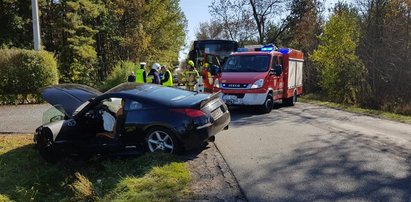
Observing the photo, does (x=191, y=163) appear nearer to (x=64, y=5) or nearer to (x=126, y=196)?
(x=126, y=196)

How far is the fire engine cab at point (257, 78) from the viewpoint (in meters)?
12.7

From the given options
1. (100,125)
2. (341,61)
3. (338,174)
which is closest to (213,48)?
(341,61)

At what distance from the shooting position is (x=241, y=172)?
6281 mm

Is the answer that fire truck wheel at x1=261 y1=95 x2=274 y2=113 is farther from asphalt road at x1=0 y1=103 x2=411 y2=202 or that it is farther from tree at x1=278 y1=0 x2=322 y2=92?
tree at x1=278 y1=0 x2=322 y2=92

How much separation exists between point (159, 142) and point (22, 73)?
12277 millimetres

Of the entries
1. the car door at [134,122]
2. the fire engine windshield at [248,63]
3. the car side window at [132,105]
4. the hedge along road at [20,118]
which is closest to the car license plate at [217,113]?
the car door at [134,122]

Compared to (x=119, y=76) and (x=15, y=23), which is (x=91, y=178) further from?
(x=15, y=23)

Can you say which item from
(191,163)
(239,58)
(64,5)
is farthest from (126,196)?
(64,5)

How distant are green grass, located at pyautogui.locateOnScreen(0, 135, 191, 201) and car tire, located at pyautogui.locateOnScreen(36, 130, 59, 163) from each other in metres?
0.15

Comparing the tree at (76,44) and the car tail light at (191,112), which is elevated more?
the tree at (76,44)

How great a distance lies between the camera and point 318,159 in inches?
276

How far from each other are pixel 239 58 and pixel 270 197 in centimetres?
926

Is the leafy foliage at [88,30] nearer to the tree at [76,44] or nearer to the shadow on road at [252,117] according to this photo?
the tree at [76,44]

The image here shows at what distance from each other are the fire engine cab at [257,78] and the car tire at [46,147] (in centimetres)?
646
